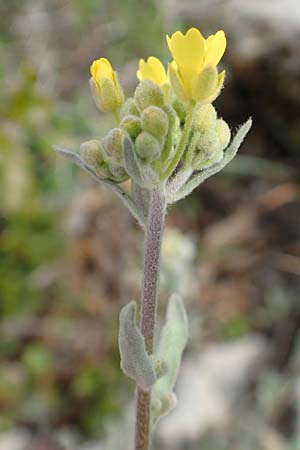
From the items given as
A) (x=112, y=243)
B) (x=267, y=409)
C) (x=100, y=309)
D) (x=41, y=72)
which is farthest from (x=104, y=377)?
(x=41, y=72)

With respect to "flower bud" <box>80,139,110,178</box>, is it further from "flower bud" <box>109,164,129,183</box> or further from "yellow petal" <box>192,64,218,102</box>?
"yellow petal" <box>192,64,218,102</box>

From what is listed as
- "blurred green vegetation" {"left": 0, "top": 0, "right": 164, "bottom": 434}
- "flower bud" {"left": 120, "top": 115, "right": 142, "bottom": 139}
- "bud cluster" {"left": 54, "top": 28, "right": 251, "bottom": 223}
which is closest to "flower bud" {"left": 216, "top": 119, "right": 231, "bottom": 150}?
"bud cluster" {"left": 54, "top": 28, "right": 251, "bottom": 223}

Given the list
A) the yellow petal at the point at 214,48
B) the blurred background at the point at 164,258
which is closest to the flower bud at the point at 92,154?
the yellow petal at the point at 214,48

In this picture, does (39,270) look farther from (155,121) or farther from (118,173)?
(155,121)

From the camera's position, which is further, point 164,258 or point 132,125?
point 164,258

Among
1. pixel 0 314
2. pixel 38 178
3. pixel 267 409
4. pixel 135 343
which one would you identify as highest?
pixel 135 343

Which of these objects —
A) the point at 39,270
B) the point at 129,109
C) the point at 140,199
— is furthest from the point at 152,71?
the point at 39,270

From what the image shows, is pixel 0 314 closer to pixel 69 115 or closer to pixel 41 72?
pixel 69 115
